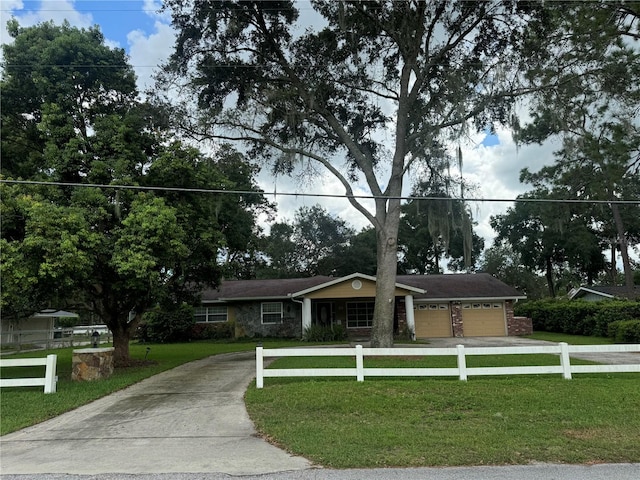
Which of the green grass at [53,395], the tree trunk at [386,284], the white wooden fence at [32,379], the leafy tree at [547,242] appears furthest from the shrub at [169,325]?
the leafy tree at [547,242]

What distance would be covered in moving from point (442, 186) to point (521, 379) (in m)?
7.58

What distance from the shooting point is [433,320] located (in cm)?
2419

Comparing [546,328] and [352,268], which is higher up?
[352,268]

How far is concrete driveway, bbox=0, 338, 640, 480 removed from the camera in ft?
15.7

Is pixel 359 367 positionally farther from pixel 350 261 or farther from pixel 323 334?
pixel 350 261

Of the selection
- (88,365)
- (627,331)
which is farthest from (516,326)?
(88,365)

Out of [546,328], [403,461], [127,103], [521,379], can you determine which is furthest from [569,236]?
[403,461]

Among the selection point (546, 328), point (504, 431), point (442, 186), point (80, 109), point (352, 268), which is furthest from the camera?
point (352, 268)

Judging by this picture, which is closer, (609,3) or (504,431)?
(504,431)

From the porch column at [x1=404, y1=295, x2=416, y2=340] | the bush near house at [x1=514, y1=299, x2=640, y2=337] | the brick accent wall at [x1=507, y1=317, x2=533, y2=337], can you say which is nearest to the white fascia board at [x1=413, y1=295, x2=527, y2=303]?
the porch column at [x1=404, y1=295, x2=416, y2=340]

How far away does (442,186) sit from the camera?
15422mm

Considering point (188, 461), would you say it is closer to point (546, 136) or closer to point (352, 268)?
point (546, 136)

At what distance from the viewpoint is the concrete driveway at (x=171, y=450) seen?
189 inches

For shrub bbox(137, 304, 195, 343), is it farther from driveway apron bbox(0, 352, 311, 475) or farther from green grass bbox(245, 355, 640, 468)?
green grass bbox(245, 355, 640, 468)
